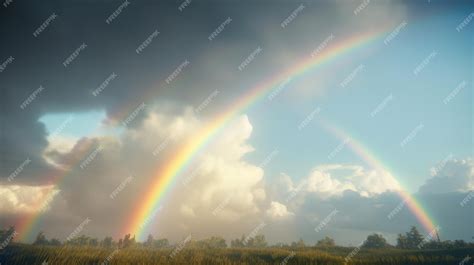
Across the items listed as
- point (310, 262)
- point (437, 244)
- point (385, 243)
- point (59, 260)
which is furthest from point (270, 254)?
point (385, 243)

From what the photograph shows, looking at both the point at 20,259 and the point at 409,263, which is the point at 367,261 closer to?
the point at 409,263

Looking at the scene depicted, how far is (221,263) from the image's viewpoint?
204 feet

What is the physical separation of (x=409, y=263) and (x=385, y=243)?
103m

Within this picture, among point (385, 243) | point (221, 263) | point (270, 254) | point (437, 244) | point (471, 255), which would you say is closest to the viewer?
point (221, 263)

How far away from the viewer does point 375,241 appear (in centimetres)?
15112

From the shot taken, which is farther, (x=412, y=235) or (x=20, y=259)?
(x=412, y=235)

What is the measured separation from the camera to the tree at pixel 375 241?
14738 centimetres

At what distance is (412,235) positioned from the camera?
15000 cm

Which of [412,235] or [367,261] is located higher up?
[412,235]

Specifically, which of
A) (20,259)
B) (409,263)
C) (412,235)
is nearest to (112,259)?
(20,259)

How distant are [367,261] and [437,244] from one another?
89.0 metres

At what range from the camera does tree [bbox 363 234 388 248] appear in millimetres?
147375

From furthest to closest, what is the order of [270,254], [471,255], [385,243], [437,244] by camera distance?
[385,243], [437,244], [270,254], [471,255]

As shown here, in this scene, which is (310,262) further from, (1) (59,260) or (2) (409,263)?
(1) (59,260)
